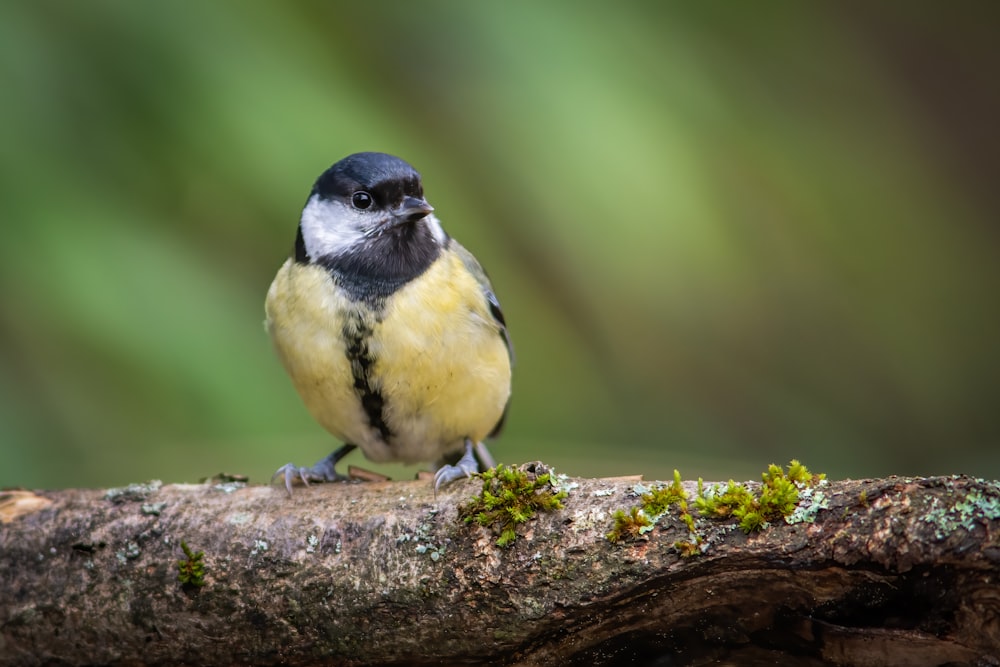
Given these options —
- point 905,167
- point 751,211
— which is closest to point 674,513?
point 751,211

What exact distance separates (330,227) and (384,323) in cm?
43

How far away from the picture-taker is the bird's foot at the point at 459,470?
8.09 ft

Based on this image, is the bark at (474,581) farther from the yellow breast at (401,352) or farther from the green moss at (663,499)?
the yellow breast at (401,352)

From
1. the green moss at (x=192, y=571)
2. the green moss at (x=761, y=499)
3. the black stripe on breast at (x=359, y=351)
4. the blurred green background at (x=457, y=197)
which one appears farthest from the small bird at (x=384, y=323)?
the green moss at (x=761, y=499)

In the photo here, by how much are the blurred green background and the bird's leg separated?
3.6 inches

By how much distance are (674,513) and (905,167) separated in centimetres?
296

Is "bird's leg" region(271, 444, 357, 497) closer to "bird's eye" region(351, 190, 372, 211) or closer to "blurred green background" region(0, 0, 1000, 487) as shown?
"blurred green background" region(0, 0, 1000, 487)

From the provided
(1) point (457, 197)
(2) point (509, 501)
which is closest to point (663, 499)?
(2) point (509, 501)

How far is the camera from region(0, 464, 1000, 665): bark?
1746 mm

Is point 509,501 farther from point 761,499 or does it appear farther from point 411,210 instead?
point 411,210

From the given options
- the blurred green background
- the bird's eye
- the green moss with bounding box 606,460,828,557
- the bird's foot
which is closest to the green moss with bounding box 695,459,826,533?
the green moss with bounding box 606,460,828,557

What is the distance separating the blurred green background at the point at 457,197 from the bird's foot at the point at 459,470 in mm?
409

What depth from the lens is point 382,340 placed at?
276 centimetres

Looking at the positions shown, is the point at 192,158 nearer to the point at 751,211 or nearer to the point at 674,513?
the point at 674,513
